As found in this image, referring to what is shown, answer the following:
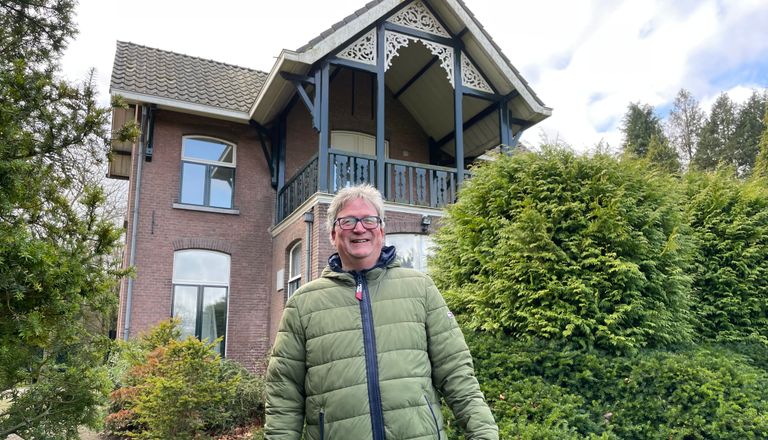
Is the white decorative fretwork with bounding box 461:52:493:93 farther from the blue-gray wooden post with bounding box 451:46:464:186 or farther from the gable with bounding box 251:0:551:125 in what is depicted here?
the blue-gray wooden post with bounding box 451:46:464:186

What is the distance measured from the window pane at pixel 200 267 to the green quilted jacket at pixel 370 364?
9.42m

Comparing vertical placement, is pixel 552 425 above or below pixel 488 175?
below

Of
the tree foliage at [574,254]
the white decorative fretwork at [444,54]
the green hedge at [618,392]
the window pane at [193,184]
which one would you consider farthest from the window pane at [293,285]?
the green hedge at [618,392]

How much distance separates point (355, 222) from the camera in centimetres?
226

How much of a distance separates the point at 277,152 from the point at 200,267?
289 cm

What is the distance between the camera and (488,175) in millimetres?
5227

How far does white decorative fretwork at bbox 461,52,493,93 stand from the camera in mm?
10664

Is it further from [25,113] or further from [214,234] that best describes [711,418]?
Answer: [214,234]

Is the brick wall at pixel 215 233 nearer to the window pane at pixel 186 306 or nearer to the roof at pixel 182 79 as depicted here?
the window pane at pixel 186 306

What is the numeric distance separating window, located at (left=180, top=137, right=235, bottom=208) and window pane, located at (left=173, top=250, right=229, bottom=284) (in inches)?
40.9

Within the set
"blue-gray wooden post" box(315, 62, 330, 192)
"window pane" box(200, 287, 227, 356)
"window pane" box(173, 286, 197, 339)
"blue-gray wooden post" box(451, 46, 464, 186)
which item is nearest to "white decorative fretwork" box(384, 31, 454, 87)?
"blue-gray wooden post" box(451, 46, 464, 186)

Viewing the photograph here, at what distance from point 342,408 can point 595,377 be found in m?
2.89

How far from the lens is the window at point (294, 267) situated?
33.9 feet

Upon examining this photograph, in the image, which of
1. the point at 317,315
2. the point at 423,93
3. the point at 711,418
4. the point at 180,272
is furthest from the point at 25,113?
the point at 423,93
